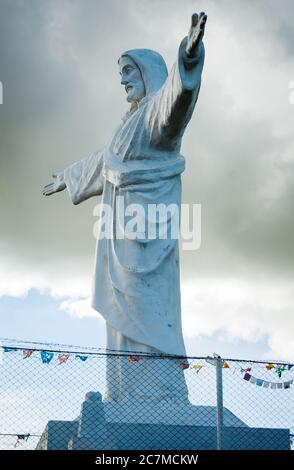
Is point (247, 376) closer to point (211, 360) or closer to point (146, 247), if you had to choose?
point (211, 360)

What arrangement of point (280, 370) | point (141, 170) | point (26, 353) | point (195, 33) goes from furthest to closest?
point (141, 170) → point (195, 33) → point (280, 370) → point (26, 353)

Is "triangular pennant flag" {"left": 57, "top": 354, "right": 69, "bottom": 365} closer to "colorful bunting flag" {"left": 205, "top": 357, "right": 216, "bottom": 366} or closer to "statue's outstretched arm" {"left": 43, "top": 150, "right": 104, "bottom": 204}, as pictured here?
"colorful bunting flag" {"left": 205, "top": 357, "right": 216, "bottom": 366}

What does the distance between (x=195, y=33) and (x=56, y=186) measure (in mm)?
4531

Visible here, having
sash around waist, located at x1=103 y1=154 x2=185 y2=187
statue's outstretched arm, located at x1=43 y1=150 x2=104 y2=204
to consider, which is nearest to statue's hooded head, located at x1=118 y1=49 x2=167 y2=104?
statue's outstretched arm, located at x1=43 y1=150 x2=104 y2=204

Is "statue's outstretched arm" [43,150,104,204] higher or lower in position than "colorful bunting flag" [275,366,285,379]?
higher

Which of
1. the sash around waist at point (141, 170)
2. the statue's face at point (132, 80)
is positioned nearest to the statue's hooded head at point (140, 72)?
the statue's face at point (132, 80)

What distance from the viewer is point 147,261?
43.2ft

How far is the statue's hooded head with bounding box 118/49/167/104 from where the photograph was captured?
14664 millimetres

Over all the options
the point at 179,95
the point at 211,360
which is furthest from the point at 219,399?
the point at 179,95

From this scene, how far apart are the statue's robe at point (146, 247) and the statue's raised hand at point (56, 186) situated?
1211 mm

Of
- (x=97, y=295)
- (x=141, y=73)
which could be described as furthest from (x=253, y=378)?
(x=141, y=73)

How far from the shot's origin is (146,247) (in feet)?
43.5

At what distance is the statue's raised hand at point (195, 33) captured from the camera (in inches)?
481

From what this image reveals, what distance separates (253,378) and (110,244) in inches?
143
